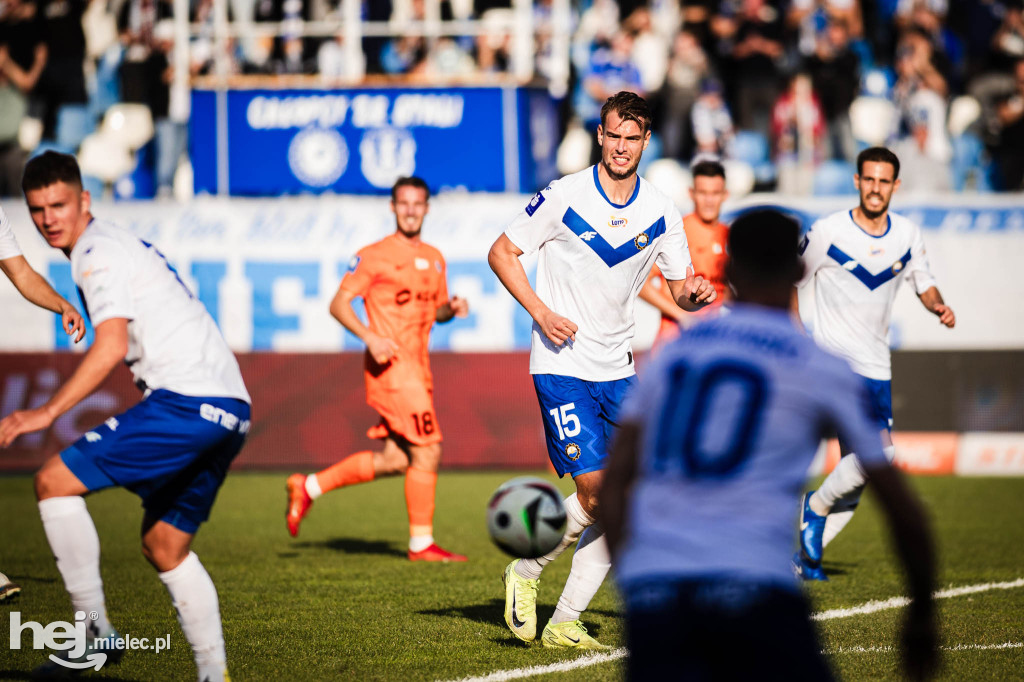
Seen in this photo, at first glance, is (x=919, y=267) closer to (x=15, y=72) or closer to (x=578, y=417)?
(x=578, y=417)

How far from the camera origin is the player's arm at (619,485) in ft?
11.8

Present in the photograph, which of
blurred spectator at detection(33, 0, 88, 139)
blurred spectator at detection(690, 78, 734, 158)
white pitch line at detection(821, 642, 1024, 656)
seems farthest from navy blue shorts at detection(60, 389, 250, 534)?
blurred spectator at detection(33, 0, 88, 139)

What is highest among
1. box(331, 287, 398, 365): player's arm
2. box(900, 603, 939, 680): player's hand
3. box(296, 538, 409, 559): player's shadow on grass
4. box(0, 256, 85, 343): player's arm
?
box(0, 256, 85, 343): player's arm

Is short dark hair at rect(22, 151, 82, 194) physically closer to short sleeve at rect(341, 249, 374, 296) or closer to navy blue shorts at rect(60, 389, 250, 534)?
navy blue shorts at rect(60, 389, 250, 534)

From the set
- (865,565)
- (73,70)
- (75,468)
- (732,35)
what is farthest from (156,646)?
(732,35)

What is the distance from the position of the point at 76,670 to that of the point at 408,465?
461cm

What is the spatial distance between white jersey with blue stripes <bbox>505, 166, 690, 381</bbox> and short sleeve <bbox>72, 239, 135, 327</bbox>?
7.07 feet

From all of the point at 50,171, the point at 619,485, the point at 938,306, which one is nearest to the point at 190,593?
the point at 50,171

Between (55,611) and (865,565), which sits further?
(865,565)

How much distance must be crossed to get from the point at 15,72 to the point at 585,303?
533 inches

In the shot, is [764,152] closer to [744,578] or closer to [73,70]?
[73,70]

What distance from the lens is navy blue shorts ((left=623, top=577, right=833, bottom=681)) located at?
10.4 feet

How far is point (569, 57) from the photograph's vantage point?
18953 mm

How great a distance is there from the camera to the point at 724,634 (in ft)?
10.6
